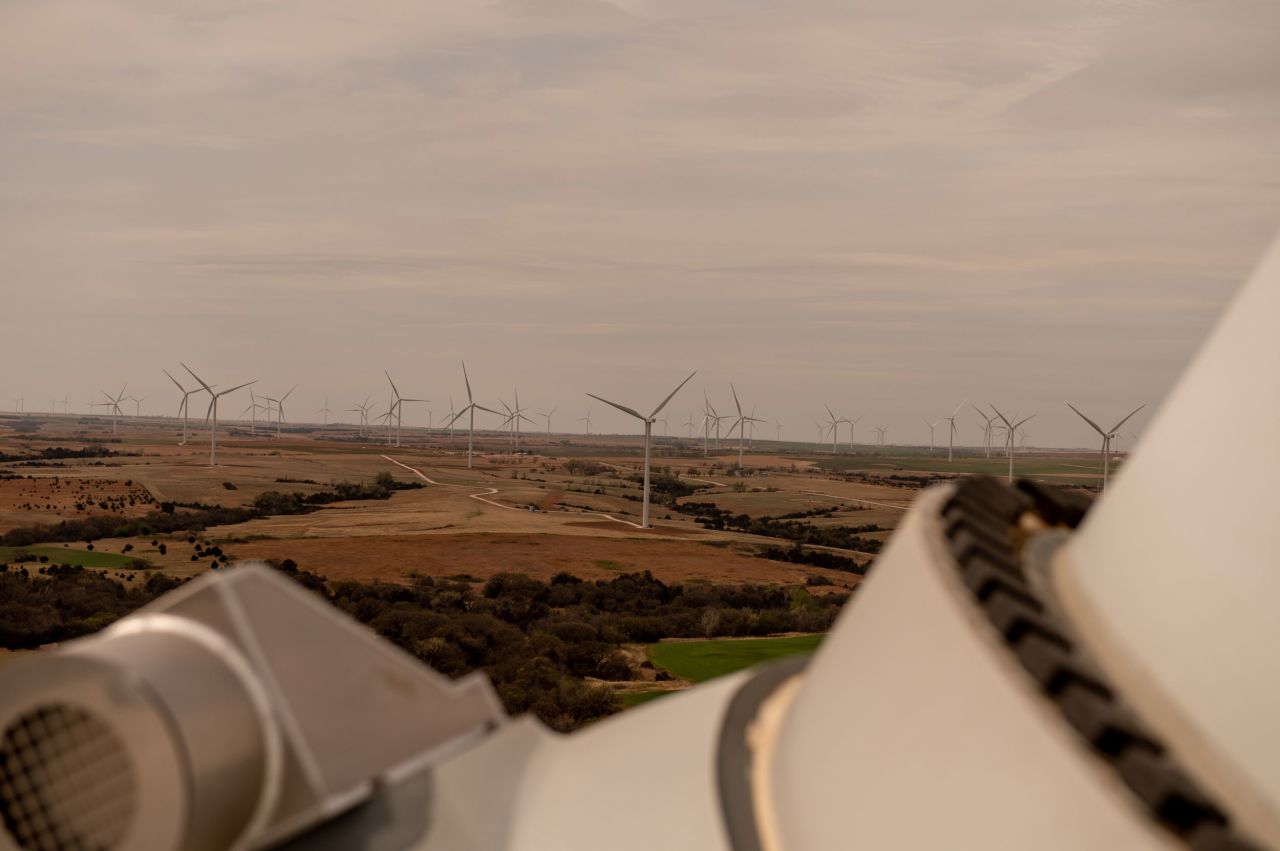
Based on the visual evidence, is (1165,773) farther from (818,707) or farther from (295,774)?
(295,774)

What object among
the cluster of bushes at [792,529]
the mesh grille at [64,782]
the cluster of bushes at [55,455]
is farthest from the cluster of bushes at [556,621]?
the cluster of bushes at [55,455]

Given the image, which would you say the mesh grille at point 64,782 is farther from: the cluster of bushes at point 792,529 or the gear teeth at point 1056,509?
the cluster of bushes at point 792,529

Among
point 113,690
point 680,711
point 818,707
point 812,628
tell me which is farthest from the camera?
point 812,628

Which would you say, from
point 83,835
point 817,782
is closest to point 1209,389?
point 817,782

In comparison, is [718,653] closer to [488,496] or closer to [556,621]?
[556,621]

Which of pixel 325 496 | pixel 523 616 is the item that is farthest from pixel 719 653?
pixel 325 496

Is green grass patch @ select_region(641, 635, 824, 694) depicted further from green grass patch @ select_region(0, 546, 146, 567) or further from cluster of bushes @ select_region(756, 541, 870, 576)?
green grass patch @ select_region(0, 546, 146, 567)
